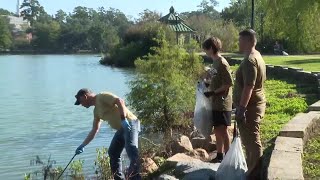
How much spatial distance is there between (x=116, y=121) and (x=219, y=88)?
1297mm

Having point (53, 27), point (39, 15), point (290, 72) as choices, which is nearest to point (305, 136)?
point (290, 72)

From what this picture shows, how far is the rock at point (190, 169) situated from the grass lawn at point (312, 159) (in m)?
1.00

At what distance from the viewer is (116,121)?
271 inches

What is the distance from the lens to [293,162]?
5684mm

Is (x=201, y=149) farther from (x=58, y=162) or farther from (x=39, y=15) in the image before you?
(x=39, y=15)

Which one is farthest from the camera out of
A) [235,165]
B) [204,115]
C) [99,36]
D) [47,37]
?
[47,37]

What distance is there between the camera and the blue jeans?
682 centimetres

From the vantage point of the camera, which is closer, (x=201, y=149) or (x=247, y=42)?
(x=247, y=42)

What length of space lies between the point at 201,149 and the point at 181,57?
621cm

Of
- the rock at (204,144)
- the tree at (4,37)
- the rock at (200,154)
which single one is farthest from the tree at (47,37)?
the rock at (200,154)

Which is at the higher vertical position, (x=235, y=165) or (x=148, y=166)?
(x=235, y=165)

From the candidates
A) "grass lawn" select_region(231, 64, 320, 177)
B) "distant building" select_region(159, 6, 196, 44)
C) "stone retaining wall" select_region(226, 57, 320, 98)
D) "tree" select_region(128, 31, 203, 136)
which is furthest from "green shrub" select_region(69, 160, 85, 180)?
"distant building" select_region(159, 6, 196, 44)

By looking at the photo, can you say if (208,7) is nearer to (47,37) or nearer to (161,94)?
(47,37)

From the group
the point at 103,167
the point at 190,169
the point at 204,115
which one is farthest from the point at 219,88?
the point at 103,167
